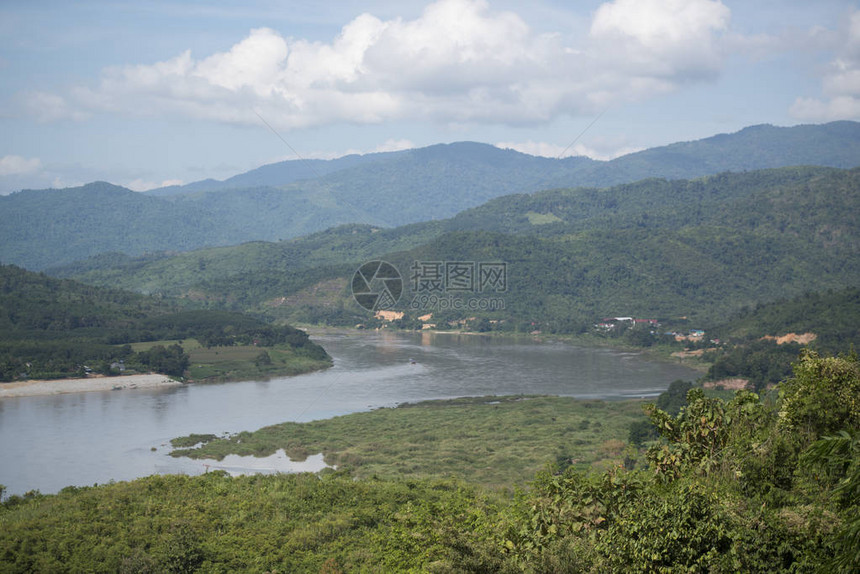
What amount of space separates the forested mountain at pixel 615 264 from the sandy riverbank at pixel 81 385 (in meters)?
35.9

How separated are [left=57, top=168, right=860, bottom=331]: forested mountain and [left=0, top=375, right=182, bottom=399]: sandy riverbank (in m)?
35.9

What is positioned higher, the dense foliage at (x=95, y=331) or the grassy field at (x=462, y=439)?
the dense foliage at (x=95, y=331)

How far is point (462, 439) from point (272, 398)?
639 inches

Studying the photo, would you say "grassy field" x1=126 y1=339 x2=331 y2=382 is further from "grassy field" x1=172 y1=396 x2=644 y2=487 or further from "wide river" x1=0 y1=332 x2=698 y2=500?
"grassy field" x1=172 y1=396 x2=644 y2=487

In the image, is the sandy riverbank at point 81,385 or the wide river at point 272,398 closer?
the wide river at point 272,398

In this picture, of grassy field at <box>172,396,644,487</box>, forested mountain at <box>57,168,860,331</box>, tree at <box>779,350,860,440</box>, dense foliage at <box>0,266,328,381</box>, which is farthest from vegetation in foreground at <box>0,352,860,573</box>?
forested mountain at <box>57,168,860,331</box>

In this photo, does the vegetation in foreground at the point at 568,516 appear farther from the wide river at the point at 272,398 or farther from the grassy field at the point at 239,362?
the grassy field at the point at 239,362

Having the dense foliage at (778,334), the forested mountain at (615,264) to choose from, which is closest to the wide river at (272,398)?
the dense foliage at (778,334)

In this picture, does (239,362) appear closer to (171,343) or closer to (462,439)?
(171,343)

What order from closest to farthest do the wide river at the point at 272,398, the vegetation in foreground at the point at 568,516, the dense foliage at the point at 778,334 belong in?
the vegetation in foreground at the point at 568,516 < the wide river at the point at 272,398 < the dense foliage at the point at 778,334

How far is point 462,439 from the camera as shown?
33.2 m

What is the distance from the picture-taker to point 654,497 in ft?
28.3

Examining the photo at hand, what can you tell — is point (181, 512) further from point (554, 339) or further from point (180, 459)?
point (554, 339)

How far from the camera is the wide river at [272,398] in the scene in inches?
1183
